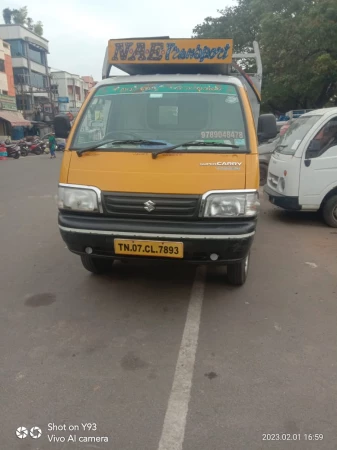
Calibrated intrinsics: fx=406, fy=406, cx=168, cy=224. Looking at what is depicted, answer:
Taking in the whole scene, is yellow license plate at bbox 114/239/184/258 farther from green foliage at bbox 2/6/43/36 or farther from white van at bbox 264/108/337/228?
green foliage at bbox 2/6/43/36

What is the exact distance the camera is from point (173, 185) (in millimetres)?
3441

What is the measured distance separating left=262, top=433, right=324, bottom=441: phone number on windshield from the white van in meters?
4.81

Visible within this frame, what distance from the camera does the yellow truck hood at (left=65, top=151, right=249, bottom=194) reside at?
344 centimetres

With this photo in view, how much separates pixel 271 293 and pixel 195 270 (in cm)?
96

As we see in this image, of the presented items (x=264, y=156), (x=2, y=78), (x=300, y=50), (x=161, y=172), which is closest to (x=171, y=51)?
(x=161, y=172)

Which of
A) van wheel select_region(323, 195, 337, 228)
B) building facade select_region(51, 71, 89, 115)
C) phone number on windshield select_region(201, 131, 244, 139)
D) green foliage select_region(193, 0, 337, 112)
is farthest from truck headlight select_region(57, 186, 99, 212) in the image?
building facade select_region(51, 71, 89, 115)

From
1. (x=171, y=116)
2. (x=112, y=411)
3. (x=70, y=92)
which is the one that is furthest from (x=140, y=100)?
(x=70, y=92)

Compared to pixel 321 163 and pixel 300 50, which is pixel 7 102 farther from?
pixel 321 163

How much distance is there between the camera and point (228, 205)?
11.2 ft

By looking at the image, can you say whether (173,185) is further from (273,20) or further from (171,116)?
(273,20)

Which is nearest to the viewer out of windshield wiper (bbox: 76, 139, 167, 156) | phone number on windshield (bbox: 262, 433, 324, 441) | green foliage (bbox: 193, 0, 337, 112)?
phone number on windshield (bbox: 262, 433, 324, 441)

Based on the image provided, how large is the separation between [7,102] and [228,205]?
3689 cm

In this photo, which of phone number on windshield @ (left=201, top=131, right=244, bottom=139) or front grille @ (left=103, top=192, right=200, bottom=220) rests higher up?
phone number on windshield @ (left=201, top=131, right=244, bottom=139)

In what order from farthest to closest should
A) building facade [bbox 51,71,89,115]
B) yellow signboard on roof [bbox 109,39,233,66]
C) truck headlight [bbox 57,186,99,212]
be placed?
building facade [bbox 51,71,89,115] → yellow signboard on roof [bbox 109,39,233,66] → truck headlight [bbox 57,186,99,212]
